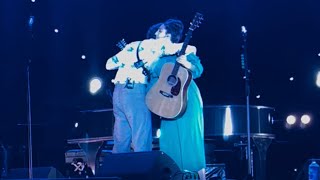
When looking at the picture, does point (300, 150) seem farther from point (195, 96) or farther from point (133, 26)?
point (195, 96)

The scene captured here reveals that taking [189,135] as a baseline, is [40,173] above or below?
below

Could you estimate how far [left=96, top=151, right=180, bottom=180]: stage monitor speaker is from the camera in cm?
548

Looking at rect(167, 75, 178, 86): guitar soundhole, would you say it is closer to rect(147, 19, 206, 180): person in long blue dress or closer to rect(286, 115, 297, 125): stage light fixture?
rect(147, 19, 206, 180): person in long blue dress

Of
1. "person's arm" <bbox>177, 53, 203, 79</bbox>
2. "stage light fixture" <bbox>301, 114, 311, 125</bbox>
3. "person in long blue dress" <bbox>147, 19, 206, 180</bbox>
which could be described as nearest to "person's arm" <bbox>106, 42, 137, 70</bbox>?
"person in long blue dress" <bbox>147, 19, 206, 180</bbox>

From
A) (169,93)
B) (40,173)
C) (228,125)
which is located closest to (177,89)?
(169,93)

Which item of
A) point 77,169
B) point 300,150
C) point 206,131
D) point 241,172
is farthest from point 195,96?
point 300,150

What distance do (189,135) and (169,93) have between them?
556 millimetres

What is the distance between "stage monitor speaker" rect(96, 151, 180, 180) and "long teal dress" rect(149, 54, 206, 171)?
4.43 ft

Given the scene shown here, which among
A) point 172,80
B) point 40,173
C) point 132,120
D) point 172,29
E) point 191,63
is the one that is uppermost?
point 172,29

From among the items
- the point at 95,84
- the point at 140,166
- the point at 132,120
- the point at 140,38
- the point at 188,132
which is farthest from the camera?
the point at 140,38

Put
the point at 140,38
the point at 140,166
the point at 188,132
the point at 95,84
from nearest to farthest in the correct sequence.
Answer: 1. the point at 140,166
2. the point at 188,132
3. the point at 95,84
4. the point at 140,38

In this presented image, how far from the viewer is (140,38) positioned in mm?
11805

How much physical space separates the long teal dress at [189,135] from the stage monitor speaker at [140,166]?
135 centimetres

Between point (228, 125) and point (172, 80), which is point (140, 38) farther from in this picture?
point (172, 80)
